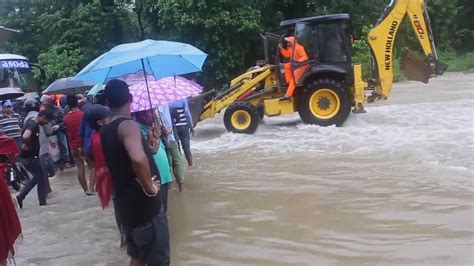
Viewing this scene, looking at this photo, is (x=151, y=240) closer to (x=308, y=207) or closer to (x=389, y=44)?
(x=308, y=207)

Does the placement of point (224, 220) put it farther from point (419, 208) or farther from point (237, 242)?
point (419, 208)

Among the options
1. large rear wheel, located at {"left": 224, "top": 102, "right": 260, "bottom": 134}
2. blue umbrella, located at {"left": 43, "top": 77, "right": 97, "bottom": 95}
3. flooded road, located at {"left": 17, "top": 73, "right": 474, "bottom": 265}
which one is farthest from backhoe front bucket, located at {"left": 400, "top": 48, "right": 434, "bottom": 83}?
blue umbrella, located at {"left": 43, "top": 77, "right": 97, "bottom": 95}

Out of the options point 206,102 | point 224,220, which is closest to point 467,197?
point 224,220

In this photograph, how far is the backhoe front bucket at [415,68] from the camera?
14.6 metres

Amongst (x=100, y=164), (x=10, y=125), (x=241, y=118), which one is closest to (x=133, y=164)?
(x=100, y=164)

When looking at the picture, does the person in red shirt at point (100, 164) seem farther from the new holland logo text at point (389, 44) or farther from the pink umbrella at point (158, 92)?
the new holland logo text at point (389, 44)

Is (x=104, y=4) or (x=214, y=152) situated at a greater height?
(x=104, y=4)

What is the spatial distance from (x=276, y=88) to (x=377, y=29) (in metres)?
2.59

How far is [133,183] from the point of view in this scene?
14.1 feet

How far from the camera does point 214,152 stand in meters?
12.2

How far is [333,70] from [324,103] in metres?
0.79

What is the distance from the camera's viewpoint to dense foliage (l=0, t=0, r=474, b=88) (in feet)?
Answer: 78.5

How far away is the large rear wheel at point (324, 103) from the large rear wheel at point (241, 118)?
1.08 metres

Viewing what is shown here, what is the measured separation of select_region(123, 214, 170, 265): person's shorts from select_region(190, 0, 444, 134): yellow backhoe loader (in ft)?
30.9
